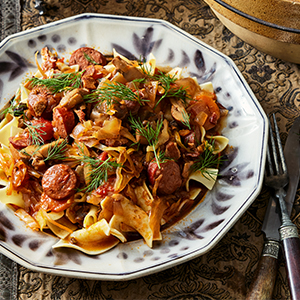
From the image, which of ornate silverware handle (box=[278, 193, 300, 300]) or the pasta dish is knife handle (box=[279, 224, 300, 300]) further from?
the pasta dish

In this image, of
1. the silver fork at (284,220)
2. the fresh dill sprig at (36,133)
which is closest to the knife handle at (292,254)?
the silver fork at (284,220)

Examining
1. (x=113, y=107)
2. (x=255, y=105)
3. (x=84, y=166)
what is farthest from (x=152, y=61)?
(x=84, y=166)

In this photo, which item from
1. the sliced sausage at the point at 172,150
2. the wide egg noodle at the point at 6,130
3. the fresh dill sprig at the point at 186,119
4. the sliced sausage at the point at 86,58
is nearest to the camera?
the sliced sausage at the point at 172,150

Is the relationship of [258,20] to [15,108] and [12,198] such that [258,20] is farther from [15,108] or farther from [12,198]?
[12,198]

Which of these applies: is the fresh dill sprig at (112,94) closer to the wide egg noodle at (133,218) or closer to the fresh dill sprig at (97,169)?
the fresh dill sprig at (97,169)

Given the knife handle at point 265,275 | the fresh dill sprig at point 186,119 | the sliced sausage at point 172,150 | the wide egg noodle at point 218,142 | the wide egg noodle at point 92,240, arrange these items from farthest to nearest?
the wide egg noodle at point 218,142 < the fresh dill sprig at point 186,119 < the sliced sausage at point 172,150 < the knife handle at point 265,275 < the wide egg noodle at point 92,240

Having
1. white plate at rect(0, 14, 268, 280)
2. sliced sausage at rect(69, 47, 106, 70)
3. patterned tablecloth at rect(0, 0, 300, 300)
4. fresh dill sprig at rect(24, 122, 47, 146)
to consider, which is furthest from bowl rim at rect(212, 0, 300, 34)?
fresh dill sprig at rect(24, 122, 47, 146)

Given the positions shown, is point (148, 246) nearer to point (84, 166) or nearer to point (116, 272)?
point (116, 272)
